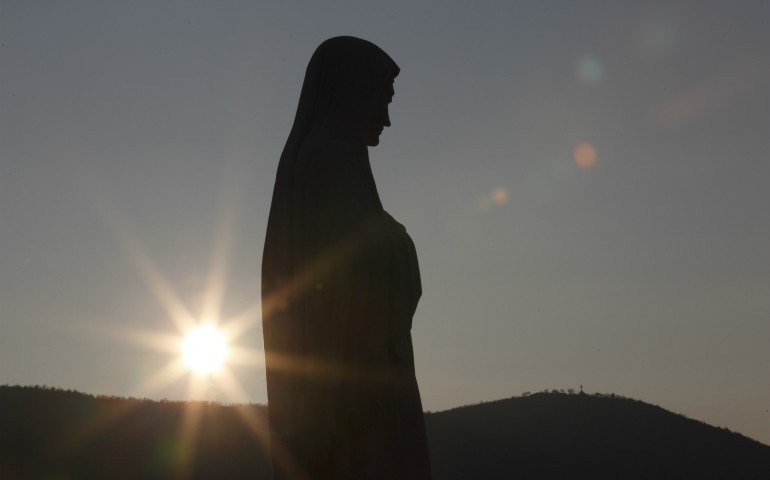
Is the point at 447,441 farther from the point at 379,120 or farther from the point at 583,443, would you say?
the point at 379,120

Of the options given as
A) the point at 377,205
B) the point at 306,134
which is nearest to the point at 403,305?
the point at 377,205

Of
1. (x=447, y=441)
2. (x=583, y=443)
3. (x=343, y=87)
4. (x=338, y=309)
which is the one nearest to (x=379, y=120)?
(x=343, y=87)

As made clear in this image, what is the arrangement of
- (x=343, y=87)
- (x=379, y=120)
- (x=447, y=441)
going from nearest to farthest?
(x=343, y=87) < (x=379, y=120) < (x=447, y=441)

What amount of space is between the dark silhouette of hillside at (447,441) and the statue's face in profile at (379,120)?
26378 mm

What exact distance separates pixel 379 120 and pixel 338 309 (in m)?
1.50

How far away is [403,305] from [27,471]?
27.5 meters

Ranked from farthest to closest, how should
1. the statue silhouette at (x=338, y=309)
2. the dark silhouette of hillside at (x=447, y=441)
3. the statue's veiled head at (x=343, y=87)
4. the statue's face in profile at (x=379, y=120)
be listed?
1. the dark silhouette of hillside at (x=447, y=441)
2. the statue's face in profile at (x=379, y=120)
3. the statue's veiled head at (x=343, y=87)
4. the statue silhouette at (x=338, y=309)

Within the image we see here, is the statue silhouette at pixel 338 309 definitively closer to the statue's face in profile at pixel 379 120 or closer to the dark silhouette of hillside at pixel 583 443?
the statue's face in profile at pixel 379 120

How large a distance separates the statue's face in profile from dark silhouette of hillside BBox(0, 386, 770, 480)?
86.5 ft

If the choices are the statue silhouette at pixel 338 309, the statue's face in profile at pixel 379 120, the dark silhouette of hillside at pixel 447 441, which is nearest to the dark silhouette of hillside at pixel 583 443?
the dark silhouette of hillside at pixel 447 441

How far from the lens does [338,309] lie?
6.64 meters

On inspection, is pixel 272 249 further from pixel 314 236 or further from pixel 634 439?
pixel 634 439

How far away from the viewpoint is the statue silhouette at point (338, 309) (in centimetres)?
653

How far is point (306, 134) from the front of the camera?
718 centimetres
